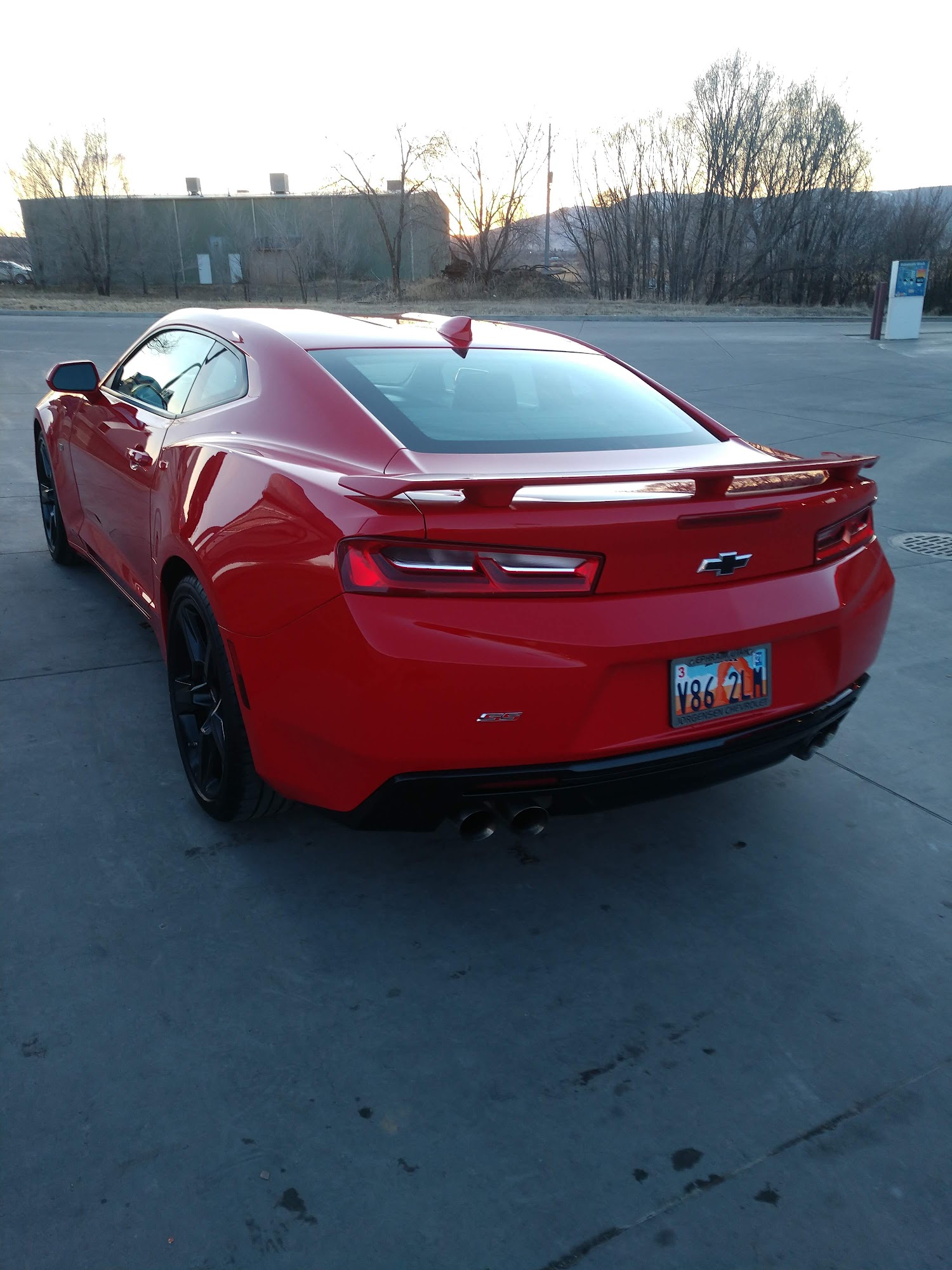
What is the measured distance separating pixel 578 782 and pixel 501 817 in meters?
0.21

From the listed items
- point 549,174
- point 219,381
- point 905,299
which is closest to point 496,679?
point 219,381

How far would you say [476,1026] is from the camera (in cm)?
229

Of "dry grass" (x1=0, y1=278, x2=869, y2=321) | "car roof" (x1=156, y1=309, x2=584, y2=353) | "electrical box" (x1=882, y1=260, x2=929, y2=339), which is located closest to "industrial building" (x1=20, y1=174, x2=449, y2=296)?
"dry grass" (x1=0, y1=278, x2=869, y2=321)

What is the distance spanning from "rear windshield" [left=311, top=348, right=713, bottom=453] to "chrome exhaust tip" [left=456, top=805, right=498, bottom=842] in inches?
37.5

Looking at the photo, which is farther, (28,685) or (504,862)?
(28,685)

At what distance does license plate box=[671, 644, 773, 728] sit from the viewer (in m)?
2.38

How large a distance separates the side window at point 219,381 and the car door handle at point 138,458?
0.25m

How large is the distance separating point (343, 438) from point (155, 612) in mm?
1268

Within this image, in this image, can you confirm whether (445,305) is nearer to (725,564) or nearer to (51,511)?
(51,511)

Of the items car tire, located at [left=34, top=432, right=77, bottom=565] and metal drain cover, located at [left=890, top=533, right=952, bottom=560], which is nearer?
car tire, located at [left=34, top=432, right=77, bottom=565]

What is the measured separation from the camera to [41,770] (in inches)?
133

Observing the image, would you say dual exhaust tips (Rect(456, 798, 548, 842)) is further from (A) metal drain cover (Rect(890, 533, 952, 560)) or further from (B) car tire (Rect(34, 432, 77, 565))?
(A) metal drain cover (Rect(890, 533, 952, 560))

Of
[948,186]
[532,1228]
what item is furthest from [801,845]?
[948,186]

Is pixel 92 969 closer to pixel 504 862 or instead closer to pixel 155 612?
pixel 504 862
